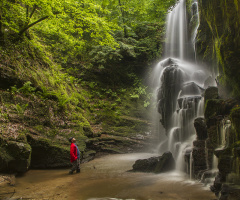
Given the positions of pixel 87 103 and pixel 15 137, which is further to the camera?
pixel 87 103

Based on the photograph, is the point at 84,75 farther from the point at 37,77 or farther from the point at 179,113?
the point at 179,113

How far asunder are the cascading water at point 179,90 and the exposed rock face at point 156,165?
0.51 m

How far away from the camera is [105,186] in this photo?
6273 mm

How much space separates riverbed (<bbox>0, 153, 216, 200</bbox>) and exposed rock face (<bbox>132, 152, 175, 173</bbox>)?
0.36 metres

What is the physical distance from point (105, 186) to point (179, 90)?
30.9 ft

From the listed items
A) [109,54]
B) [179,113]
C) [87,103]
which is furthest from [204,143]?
[109,54]

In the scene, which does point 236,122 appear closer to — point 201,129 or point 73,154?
point 201,129

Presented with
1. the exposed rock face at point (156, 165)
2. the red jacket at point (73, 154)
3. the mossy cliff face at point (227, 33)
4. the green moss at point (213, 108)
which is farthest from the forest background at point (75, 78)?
the green moss at point (213, 108)

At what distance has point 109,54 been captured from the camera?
61.2ft

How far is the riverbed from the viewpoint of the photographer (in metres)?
5.30

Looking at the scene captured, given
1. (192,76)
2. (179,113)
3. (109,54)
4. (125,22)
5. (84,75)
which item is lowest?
(179,113)

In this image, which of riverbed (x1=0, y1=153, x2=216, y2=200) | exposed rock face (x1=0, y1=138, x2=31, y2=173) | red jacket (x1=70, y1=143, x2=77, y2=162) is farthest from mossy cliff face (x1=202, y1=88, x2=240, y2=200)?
exposed rock face (x1=0, y1=138, x2=31, y2=173)

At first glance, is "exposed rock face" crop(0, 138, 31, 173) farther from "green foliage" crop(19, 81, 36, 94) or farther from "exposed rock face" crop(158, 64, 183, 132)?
"exposed rock face" crop(158, 64, 183, 132)

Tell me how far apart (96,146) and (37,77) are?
18.6 ft
